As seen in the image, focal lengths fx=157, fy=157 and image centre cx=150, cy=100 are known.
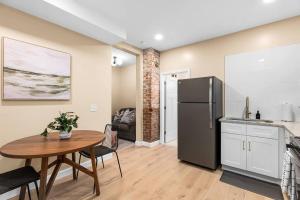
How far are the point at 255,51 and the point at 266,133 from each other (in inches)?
62.5

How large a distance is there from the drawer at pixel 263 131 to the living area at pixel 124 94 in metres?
3.08

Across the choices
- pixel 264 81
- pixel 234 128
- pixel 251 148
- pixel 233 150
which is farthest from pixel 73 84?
pixel 264 81

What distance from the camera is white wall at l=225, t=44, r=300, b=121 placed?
2.65 metres

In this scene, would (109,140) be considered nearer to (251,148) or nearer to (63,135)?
(63,135)

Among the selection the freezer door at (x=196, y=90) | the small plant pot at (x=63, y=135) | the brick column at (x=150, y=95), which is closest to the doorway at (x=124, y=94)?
the brick column at (x=150, y=95)

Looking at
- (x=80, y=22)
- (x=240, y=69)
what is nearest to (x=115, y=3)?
(x=80, y=22)

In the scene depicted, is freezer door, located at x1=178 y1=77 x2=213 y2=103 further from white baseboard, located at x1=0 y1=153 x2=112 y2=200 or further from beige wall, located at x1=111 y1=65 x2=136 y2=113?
beige wall, located at x1=111 y1=65 x2=136 y2=113

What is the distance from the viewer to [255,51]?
3.01m

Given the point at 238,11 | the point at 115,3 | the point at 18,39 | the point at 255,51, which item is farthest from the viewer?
the point at 255,51

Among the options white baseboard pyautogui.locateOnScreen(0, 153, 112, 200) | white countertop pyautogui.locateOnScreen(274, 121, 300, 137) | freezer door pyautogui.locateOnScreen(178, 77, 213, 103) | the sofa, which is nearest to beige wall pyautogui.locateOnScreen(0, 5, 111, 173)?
white baseboard pyautogui.locateOnScreen(0, 153, 112, 200)

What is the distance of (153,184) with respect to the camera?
7.76ft

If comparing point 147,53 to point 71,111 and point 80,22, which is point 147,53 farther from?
point 71,111

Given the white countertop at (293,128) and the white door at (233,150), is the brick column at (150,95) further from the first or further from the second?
the white countertop at (293,128)

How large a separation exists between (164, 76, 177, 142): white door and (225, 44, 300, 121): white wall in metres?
1.64
